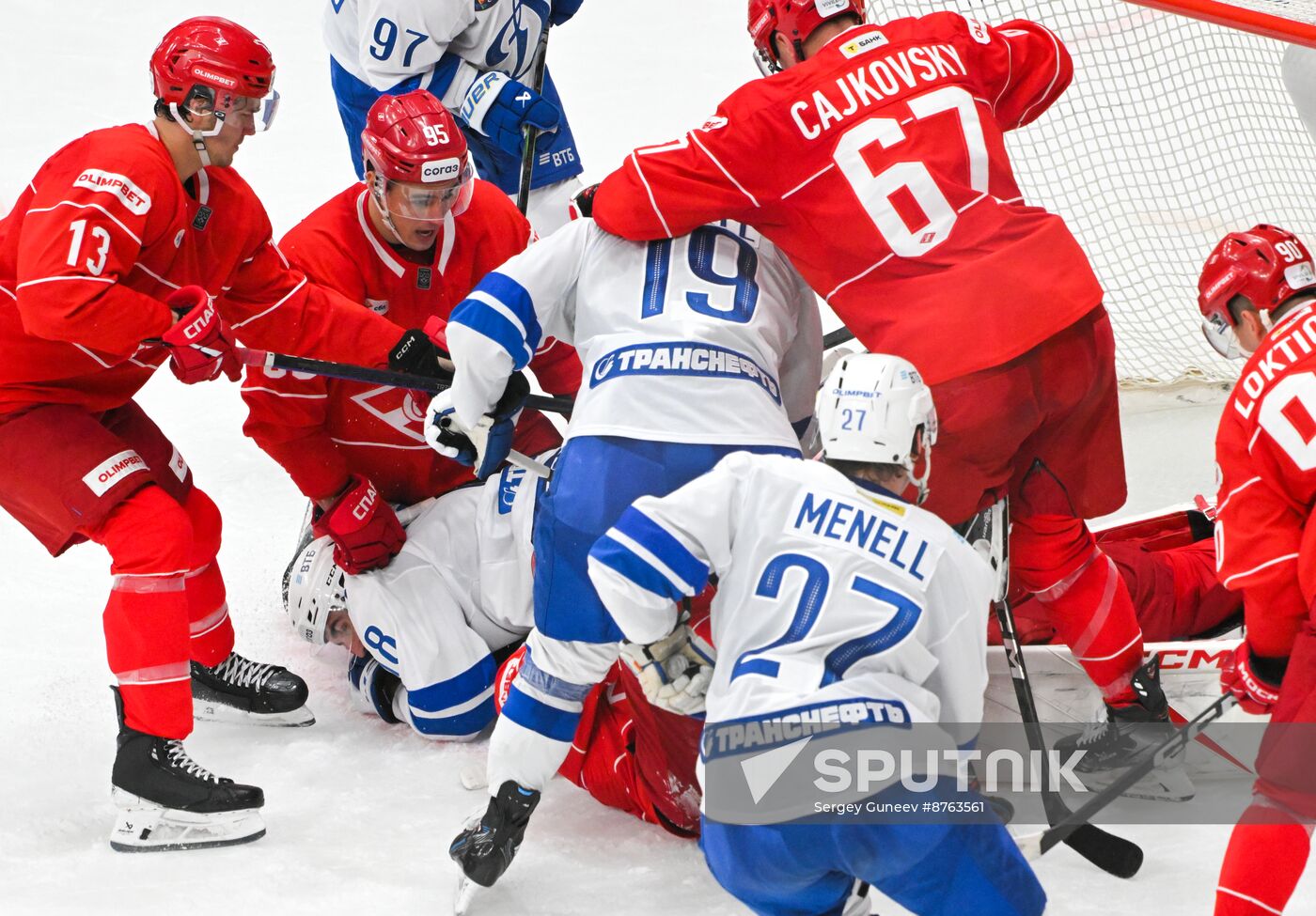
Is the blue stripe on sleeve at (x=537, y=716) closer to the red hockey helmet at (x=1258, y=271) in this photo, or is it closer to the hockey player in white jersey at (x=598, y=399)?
the hockey player in white jersey at (x=598, y=399)

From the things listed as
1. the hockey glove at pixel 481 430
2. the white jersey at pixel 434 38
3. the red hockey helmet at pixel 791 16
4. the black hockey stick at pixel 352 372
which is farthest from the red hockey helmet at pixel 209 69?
the white jersey at pixel 434 38

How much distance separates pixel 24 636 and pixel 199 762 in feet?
2.60

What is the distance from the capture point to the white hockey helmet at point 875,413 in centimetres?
191

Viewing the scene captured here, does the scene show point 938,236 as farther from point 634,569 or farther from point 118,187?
point 118,187

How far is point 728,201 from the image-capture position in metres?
2.50

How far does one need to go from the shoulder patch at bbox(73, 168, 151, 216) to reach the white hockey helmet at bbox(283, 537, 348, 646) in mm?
820

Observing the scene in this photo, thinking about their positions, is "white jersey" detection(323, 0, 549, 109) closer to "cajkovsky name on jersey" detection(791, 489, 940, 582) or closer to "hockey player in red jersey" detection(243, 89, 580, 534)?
"hockey player in red jersey" detection(243, 89, 580, 534)

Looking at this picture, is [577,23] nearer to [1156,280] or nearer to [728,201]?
[1156,280]

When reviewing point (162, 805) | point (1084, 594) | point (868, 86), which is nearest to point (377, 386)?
point (162, 805)

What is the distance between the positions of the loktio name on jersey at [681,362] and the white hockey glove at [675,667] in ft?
1.60

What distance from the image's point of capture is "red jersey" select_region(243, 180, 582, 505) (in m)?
3.11

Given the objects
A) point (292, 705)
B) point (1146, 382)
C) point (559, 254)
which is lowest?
point (1146, 382)

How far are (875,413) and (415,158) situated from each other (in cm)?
136

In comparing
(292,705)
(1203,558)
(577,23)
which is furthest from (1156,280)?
(577,23)
